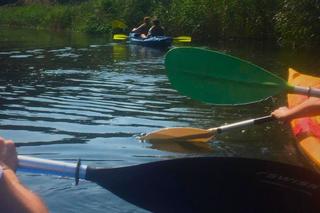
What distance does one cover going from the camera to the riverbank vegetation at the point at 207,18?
18.5 m

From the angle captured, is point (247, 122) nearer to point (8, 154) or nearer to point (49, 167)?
point (49, 167)

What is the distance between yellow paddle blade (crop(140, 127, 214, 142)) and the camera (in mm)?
5930

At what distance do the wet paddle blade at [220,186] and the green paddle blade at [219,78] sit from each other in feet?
3.35

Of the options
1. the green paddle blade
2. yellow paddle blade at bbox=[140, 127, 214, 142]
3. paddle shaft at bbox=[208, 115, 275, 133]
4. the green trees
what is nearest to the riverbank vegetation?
the green trees

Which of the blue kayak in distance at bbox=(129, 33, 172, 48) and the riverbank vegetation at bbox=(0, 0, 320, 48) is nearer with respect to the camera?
the blue kayak in distance at bbox=(129, 33, 172, 48)

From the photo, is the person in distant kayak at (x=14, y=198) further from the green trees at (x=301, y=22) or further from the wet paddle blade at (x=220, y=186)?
the green trees at (x=301, y=22)

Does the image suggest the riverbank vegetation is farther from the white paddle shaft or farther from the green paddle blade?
the white paddle shaft

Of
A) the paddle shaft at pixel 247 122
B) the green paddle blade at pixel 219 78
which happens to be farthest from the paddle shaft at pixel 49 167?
the paddle shaft at pixel 247 122

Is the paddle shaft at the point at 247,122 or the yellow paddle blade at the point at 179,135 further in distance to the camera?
the yellow paddle blade at the point at 179,135

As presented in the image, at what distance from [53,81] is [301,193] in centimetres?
777

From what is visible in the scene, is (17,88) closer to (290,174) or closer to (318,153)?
(318,153)

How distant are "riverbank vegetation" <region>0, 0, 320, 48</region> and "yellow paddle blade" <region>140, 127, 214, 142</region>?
13.0m

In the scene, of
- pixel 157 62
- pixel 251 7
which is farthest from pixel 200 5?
pixel 157 62

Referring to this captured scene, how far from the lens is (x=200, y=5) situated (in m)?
23.7
